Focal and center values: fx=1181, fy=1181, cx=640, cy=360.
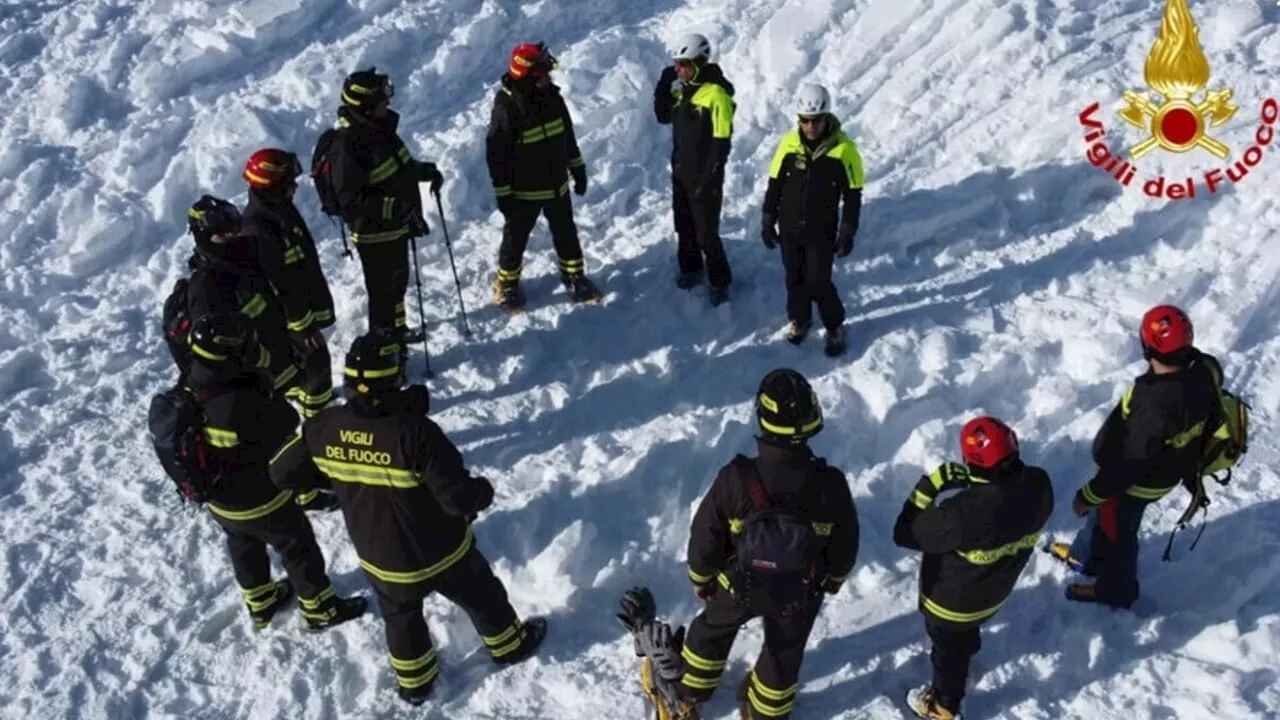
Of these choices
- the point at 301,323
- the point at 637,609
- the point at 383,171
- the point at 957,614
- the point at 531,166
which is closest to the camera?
the point at 957,614

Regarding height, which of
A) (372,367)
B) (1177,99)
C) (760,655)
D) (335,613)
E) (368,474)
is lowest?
(335,613)

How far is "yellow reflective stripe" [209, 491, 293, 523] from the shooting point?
260 inches

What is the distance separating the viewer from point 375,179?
807 centimetres

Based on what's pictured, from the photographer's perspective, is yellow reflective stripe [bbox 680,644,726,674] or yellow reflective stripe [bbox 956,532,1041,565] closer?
yellow reflective stripe [bbox 956,532,1041,565]

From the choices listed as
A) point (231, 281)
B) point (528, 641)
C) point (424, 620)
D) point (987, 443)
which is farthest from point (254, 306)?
point (987, 443)

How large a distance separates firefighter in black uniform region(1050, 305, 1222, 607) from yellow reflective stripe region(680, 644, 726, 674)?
2.22m

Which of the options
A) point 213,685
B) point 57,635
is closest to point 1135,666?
point 213,685

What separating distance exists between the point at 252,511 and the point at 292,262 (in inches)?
70.8

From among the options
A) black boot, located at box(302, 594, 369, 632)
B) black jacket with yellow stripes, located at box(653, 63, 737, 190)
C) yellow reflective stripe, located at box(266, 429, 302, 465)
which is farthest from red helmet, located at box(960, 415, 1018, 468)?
black boot, located at box(302, 594, 369, 632)

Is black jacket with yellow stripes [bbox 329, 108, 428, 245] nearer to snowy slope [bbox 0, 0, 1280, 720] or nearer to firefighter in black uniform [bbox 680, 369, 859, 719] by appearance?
snowy slope [bbox 0, 0, 1280, 720]

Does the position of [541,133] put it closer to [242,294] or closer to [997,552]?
[242,294]

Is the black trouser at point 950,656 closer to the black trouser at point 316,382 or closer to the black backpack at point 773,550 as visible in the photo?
the black backpack at point 773,550

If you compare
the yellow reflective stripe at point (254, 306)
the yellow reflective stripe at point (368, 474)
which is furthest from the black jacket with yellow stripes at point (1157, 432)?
the yellow reflective stripe at point (254, 306)

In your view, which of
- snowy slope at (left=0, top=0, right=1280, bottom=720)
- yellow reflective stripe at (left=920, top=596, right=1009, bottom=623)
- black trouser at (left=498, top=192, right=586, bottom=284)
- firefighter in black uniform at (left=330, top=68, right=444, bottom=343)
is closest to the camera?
yellow reflective stripe at (left=920, top=596, right=1009, bottom=623)
